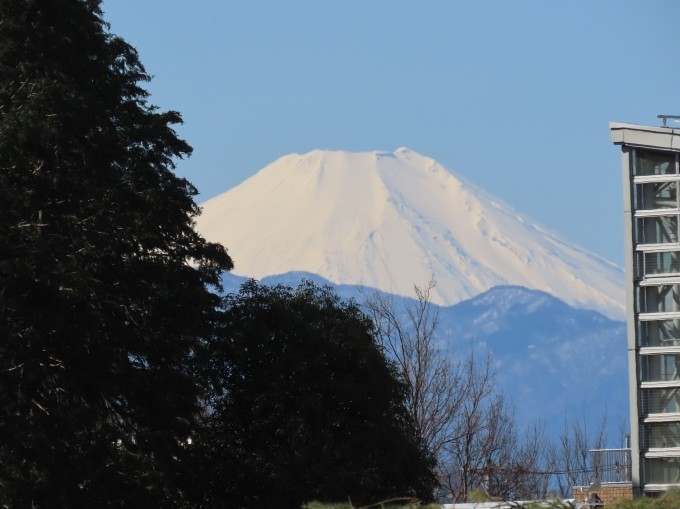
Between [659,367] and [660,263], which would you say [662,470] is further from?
[660,263]

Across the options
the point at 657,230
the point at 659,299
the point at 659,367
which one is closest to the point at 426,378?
the point at 659,367

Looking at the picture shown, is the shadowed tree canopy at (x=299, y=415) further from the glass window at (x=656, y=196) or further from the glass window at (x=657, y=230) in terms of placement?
the glass window at (x=656, y=196)

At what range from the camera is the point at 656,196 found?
3422cm

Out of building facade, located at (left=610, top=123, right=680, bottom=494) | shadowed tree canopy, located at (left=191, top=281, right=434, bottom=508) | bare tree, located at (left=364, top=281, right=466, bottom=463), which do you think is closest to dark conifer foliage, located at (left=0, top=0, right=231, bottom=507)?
shadowed tree canopy, located at (left=191, top=281, right=434, bottom=508)

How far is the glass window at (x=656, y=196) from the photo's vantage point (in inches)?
1337

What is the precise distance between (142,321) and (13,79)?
20.3 feet

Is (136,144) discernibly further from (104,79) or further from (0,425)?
(0,425)

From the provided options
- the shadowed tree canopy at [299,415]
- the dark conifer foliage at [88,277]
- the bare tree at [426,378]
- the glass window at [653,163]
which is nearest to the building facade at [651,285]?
the glass window at [653,163]

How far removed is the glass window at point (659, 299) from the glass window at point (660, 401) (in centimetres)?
188

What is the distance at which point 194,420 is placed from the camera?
113 ft

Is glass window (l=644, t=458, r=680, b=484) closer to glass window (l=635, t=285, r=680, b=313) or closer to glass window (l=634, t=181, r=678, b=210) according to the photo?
glass window (l=635, t=285, r=680, b=313)

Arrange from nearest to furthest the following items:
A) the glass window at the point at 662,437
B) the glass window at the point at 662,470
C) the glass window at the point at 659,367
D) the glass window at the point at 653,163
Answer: the glass window at the point at 662,470 → the glass window at the point at 662,437 → the glass window at the point at 653,163 → the glass window at the point at 659,367

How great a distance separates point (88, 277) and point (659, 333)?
43.8ft

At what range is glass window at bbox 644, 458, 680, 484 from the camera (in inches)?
1313
